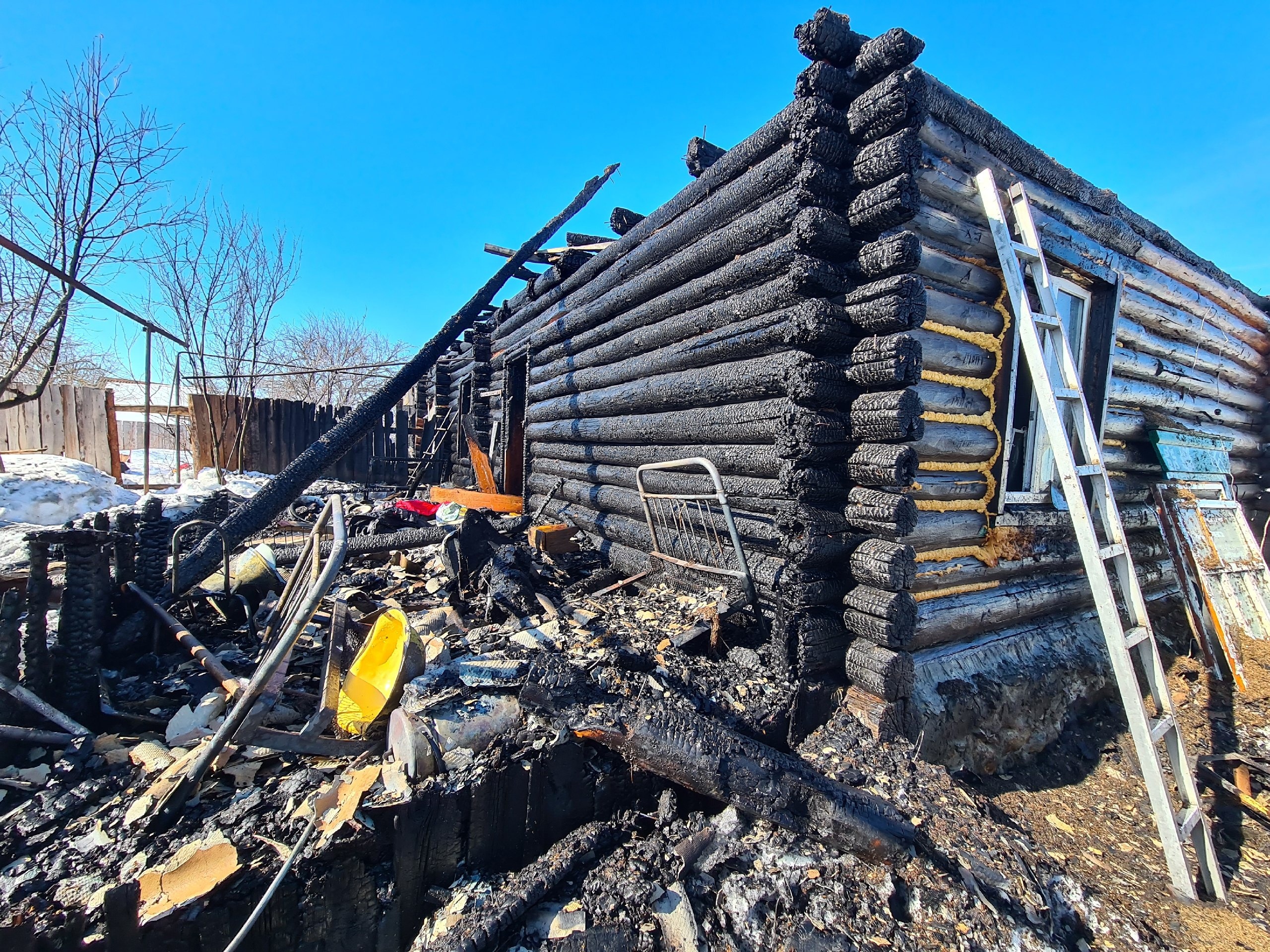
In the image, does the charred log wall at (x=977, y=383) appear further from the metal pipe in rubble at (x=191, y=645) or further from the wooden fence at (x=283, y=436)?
the wooden fence at (x=283, y=436)

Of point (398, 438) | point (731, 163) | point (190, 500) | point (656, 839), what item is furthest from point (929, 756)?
point (398, 438)

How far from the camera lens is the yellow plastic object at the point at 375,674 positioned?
9.36 feet

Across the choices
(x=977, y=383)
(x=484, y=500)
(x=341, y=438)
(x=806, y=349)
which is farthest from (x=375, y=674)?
(x=484, y=500)

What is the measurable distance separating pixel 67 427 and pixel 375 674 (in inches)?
524

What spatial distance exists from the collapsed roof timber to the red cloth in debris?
2.09 metres

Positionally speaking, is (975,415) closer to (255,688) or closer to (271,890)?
(255,688)

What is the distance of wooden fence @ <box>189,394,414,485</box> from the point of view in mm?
13508

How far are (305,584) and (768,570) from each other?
2.88 meters

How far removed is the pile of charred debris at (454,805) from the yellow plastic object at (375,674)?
0.01 meters

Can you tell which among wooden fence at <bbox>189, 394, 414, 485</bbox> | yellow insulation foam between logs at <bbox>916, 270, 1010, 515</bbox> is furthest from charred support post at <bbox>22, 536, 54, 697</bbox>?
wooden fence at <bbox>189, 394, 414, 485</bbox>

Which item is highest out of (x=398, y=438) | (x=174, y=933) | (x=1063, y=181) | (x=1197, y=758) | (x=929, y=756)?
(x=1063, y=181)

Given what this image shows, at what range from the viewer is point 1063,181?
4594 mm

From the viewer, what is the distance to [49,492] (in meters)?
7.48

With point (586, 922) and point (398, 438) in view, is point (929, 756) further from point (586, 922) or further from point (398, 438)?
point (398, 438)
